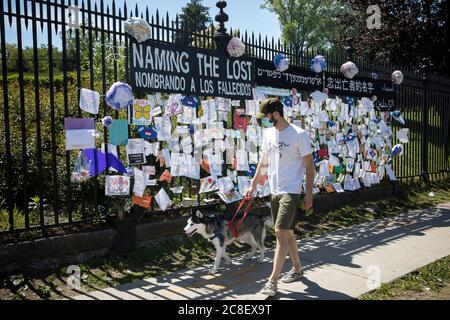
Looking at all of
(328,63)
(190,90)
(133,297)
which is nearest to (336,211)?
(328,63)

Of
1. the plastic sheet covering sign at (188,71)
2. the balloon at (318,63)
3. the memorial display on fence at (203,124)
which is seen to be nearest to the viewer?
the memorial display on fence at (203,124)

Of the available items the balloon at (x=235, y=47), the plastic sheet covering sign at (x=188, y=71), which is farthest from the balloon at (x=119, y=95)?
the balloon at (x=235, y=47)

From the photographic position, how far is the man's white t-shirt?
4.37 metres

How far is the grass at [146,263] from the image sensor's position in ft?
14.5

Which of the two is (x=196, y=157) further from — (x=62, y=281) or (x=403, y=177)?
(x=403, y=177)

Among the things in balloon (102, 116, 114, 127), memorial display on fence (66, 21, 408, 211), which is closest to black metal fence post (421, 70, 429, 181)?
memorial display on fence (66, 21, 408, 211)

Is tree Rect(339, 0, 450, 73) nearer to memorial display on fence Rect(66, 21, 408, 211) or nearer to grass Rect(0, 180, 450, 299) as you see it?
memorial display on fence Rect(66, 21, 408, 211)

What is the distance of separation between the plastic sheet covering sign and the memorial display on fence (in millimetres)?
14

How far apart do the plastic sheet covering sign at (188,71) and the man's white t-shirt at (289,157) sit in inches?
84.0

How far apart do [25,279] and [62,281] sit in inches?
14.9

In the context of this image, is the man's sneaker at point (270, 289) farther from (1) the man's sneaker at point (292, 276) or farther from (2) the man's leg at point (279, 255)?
(1) the man's sneaker at point (292, 276)

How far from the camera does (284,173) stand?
14.5 ft

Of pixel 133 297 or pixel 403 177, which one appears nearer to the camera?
pixel 133 297

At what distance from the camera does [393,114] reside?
9.96 meters
